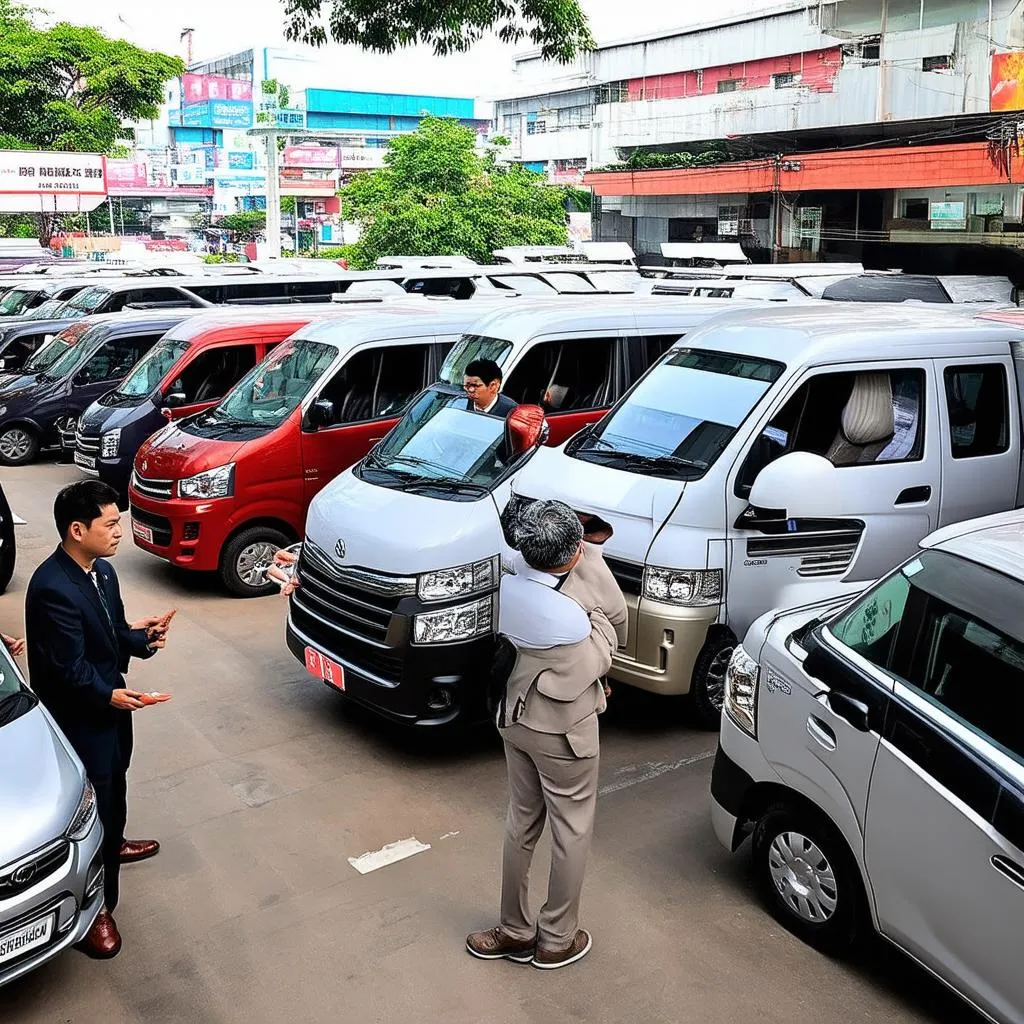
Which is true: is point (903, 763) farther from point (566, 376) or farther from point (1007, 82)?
point (1007, 82)

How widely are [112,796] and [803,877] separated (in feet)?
8.88

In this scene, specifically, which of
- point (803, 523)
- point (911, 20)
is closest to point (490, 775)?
point (803, 523)

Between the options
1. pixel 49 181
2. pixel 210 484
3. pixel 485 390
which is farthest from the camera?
pixel 49 181

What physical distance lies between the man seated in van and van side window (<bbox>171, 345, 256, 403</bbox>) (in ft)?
17.5

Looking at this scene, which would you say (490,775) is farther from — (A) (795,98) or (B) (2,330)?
(A) (795,98)

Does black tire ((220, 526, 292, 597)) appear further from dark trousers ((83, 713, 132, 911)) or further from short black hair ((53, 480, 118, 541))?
short black hair ((53, 480, 118, 541))

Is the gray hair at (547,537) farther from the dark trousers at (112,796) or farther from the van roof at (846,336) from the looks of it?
the van roof at (846,336)

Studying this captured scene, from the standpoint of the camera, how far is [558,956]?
450cm

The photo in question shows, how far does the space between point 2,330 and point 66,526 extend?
16.1m

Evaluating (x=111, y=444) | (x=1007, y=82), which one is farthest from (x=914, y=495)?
(x=1007, y=82)

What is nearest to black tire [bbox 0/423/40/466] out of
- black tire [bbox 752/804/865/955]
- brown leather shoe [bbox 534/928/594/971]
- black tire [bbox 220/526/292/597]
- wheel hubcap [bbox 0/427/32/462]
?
wheel hubcap [bbox 0/427/32/462]

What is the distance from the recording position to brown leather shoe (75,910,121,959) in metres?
4.62

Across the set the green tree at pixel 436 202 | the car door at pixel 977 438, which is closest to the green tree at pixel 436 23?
the car door at pixel 977 438

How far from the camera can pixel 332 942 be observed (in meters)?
4.71
